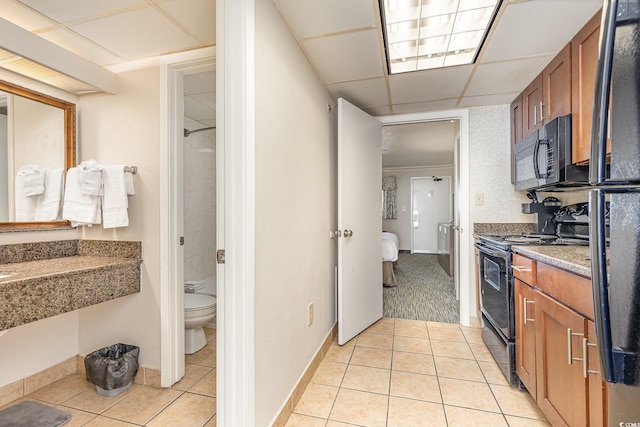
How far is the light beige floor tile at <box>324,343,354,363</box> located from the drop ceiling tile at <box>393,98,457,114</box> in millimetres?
2091

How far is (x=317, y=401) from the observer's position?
5.37 feet

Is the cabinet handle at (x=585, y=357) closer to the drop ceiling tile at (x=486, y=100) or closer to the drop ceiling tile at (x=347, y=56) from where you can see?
the drop ceiling tile at (x=347, y=56)

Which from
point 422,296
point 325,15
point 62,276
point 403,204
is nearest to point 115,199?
point 62,276

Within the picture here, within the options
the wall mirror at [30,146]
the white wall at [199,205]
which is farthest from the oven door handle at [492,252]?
the wall mirror at [30,146]

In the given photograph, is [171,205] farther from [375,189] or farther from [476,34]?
[476,34]

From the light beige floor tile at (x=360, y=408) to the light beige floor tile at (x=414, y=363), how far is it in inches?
14.7

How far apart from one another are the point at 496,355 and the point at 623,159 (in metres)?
1.84

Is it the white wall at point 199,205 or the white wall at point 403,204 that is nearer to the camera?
the white wall at point 199,205

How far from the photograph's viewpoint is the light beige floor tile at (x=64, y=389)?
1.65 meters

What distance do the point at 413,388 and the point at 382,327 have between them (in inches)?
36.5

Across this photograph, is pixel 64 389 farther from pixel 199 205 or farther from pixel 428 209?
pixel 428 209

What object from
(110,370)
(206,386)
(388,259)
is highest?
(388,259)

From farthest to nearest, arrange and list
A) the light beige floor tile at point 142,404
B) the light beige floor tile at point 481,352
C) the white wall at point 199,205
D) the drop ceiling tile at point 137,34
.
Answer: the white wall at point 199,205 → the light beige floor tile at point 481,352 → the light beige floor tile at point 142,404 → the drop ceiling tile at point 137,34

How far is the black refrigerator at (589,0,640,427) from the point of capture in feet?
1.96
